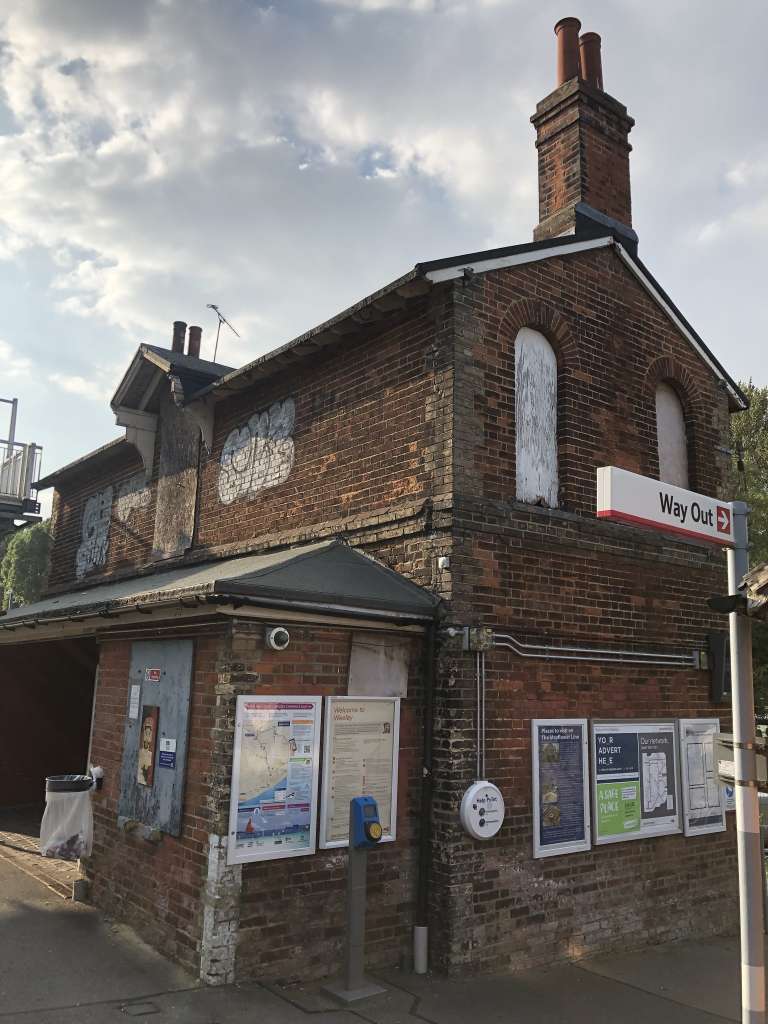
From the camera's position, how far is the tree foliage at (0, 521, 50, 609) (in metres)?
32.7

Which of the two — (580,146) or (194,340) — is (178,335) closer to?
(194,340)

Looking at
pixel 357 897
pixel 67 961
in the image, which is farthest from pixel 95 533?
pixel 357 897

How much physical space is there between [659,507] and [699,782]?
520 cm

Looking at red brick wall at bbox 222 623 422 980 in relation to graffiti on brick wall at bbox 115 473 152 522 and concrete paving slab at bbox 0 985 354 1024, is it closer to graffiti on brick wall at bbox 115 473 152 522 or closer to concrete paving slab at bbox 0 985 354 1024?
concrete paving slab at bbox 0 985 354 1024

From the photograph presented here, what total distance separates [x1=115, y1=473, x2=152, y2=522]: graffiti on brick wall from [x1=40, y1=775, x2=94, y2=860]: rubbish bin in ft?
18.2

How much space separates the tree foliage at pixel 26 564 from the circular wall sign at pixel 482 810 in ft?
96.5

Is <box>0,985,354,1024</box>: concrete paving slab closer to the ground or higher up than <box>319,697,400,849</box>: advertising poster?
closer to the ground

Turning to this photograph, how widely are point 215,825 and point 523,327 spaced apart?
5.43 meters

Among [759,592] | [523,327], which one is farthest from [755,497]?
[759,592]

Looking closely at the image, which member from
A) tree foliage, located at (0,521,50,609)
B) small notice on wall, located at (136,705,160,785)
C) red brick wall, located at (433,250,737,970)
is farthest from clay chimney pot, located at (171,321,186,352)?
tree foliage, located at (0,521,50,609)

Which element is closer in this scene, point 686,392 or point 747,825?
point 747,825

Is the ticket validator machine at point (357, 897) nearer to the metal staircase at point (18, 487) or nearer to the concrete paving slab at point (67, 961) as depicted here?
the concrete paving slab at point (67, 961)

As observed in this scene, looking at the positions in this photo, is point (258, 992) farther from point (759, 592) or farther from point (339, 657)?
point (759, 592)

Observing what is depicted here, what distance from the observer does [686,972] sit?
23.2 feet
